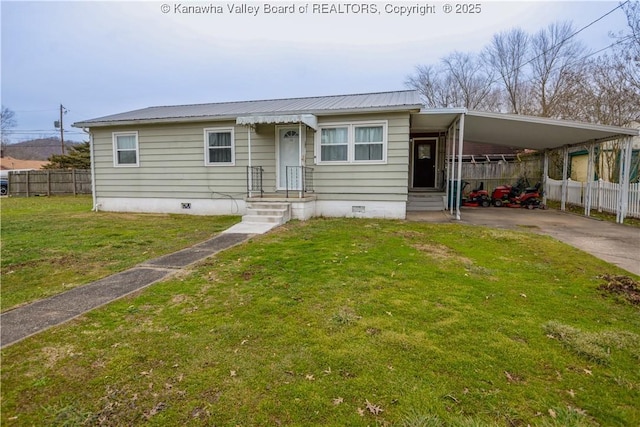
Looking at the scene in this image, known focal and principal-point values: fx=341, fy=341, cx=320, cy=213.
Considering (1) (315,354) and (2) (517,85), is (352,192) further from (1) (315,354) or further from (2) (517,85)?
(2) (517,85)

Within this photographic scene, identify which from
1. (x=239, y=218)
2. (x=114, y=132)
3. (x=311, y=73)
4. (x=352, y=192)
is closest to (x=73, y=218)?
(x=114, y=132)

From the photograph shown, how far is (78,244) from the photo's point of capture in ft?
21.5

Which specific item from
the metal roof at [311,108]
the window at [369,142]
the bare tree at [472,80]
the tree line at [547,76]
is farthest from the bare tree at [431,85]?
the window at [369,142]

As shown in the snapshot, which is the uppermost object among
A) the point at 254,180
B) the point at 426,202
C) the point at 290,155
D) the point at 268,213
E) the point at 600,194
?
the point at 290,155

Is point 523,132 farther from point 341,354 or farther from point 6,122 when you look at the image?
point 6,122

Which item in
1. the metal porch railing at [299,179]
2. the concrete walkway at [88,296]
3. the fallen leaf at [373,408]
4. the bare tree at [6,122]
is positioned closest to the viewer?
the fallen leaf at [373,408]

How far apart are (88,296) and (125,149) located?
908 centimetres

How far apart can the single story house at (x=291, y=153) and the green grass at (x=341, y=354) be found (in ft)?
16.9

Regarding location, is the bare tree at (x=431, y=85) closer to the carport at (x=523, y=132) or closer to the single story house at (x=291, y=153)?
the carport at (x=523, y=132)

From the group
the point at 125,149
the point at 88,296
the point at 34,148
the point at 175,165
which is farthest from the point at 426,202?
the point at 34,148

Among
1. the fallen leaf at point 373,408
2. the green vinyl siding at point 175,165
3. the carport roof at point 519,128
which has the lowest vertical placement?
the fallen leaf at point 373,408

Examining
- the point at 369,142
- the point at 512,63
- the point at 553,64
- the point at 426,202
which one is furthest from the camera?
the point at 512,63

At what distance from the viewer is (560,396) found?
220cm

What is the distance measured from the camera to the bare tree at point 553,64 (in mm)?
20578
